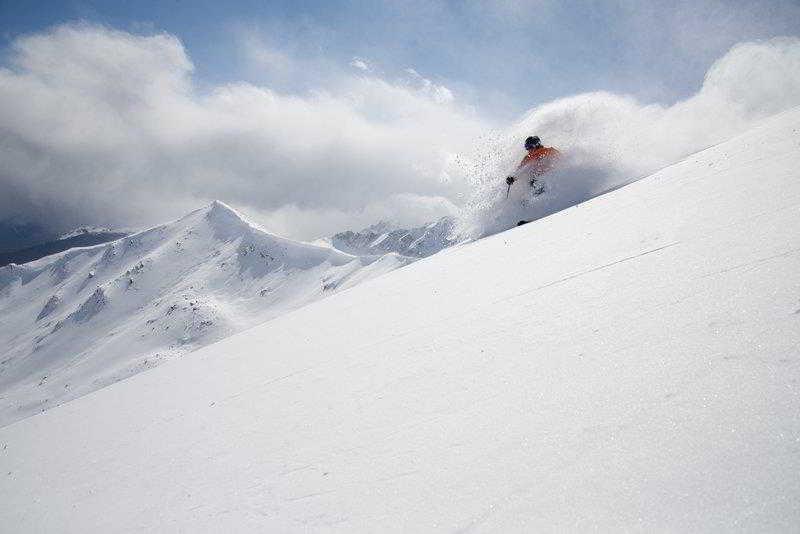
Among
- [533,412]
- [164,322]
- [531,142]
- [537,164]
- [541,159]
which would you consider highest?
[164,322]

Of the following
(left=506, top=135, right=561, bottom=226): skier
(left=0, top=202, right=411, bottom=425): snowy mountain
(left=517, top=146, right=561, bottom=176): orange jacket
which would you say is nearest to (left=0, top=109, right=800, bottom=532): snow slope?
(left=506, top=135, right=561, bottom=226): skier

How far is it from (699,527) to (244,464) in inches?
131

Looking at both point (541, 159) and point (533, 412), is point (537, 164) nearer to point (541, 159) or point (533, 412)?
point (541, 159)

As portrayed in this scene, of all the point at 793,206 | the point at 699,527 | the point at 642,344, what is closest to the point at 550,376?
the point at 642,344

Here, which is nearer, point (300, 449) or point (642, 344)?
point (642, 344)

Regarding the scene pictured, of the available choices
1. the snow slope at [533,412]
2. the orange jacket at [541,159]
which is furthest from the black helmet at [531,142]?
the snow slope at [533,412]

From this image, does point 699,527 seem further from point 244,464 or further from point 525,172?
point 525,172

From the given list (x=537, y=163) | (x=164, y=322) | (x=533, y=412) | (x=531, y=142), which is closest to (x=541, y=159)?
(x=537, y=163)

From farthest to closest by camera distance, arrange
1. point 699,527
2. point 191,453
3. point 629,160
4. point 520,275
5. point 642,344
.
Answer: point 629,160, point 520,275, point 191,453, point 642,344, point 699,527

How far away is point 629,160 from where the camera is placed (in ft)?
54.6

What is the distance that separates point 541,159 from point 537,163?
245 millimetres

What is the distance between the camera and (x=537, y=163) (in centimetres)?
1888

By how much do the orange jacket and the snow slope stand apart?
1206 cm

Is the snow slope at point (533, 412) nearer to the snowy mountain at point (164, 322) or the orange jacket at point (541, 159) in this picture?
the orange jacket at point (541, 159)
